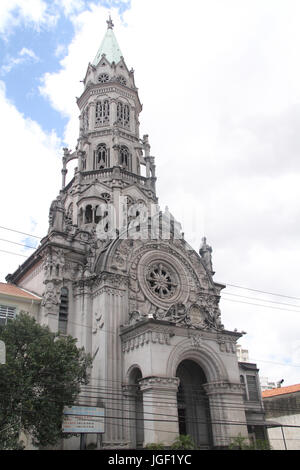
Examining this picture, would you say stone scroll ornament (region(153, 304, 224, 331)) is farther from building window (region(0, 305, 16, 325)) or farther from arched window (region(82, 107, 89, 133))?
arched window (region(82, 107, 89, 133))

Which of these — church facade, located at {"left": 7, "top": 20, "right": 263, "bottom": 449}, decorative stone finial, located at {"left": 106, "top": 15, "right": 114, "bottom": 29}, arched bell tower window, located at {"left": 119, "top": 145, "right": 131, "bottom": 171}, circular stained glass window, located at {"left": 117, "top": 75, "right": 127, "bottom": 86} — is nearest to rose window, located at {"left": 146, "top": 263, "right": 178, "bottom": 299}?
church facade, located at {"left": 7, "top": 20, "right": 263, "bottom": 449}

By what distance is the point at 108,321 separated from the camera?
31047 millimetres

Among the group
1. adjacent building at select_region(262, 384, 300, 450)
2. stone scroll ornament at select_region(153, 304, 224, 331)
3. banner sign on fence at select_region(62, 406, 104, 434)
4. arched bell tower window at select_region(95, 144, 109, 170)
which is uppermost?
arched bell tower window at select_region(95, 144, 109, 170)

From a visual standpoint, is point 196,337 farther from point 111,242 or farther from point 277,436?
point 277,436

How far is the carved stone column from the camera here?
83.5 ft

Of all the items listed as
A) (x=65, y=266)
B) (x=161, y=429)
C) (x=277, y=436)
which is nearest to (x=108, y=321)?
(x=65, y=266)

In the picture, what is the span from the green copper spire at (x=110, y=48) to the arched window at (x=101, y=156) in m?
13.1

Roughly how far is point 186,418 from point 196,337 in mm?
6293

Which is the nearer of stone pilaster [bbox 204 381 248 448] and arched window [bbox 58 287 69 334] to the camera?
stone pilaster [bbox 204 381 248 448]

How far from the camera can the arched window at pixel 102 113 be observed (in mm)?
49156

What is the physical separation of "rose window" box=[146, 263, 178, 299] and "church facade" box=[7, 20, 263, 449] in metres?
0.09

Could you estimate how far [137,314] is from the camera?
31.3 meters

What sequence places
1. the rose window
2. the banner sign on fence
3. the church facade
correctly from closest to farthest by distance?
1. the banner sign on fence
2. the church facade
3. the rose window

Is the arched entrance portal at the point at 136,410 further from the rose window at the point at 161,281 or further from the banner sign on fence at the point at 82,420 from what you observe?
the rose window at the point at 161,281
